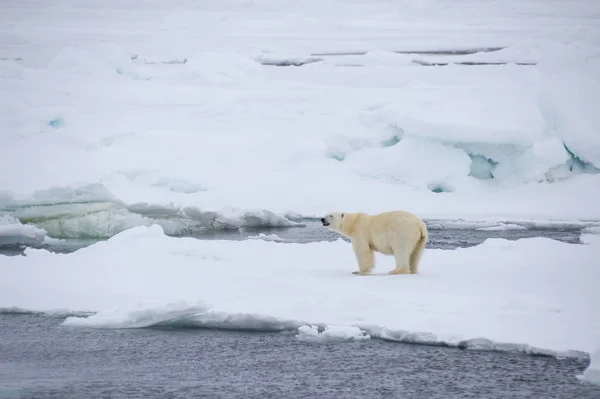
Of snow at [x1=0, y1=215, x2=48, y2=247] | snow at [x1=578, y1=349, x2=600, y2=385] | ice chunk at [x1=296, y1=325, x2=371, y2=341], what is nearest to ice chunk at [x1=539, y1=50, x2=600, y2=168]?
snow at [x1=0, y1=215, x2=48, y2=247]

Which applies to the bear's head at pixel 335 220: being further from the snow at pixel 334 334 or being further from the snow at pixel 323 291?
the snow at pixel 334 334

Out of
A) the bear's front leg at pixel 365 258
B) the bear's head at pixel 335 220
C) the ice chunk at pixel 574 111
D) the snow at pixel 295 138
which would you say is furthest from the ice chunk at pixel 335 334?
the ice chunk at pixel 574 111

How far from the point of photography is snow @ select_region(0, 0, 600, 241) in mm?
12883

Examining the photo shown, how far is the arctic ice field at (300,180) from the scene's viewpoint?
260 inches

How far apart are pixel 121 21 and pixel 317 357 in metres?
37.8

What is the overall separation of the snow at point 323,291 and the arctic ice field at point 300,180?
0.07ft

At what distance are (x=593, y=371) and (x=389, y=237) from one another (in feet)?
8.82

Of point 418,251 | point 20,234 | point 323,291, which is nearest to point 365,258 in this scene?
point 418,251

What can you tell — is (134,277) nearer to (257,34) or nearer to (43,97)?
(43,97)

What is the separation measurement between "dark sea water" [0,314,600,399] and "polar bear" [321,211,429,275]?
1.47 m

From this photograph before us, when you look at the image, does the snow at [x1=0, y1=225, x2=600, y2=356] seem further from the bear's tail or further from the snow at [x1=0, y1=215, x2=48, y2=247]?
the snow at [x1=0, y1=215, x2=48, y2=247]

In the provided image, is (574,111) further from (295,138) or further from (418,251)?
(418,251)

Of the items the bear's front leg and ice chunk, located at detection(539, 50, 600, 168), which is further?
ice chunk, located at detection(539, 50, 600, 168)

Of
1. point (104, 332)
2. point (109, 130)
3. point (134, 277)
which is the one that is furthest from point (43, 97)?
point (104, 332)
